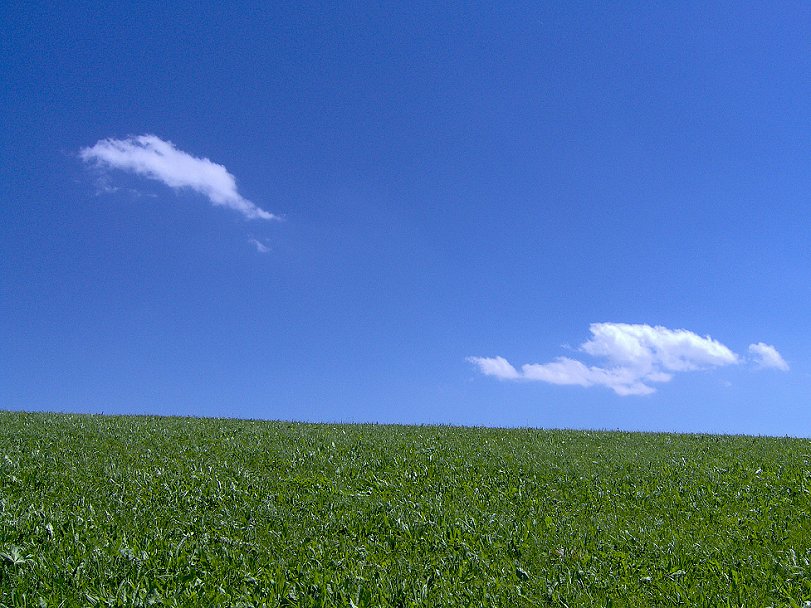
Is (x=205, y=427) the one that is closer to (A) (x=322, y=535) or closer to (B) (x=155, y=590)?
(A) (x=322, y=535)

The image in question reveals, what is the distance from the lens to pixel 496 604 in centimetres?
852

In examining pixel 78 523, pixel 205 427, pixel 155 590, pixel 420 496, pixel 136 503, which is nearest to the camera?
pixel 155 590

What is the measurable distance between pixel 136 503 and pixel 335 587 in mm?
4614

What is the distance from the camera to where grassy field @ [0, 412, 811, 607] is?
8.59m

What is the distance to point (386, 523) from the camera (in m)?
11.0

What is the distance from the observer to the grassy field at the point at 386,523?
8.59m

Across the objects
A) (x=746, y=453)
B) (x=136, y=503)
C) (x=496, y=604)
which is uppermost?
(x=746, y=453)

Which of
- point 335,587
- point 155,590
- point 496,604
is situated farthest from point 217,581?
point 496,604

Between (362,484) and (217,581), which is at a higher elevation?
(362,484)

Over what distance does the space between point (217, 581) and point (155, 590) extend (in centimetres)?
85

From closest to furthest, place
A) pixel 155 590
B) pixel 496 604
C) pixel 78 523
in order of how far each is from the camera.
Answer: pixel 155 590
pixel 496 604
pixel 78 523

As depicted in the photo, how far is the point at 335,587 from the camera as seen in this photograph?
28.1 ft

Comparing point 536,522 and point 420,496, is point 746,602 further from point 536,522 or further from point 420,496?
point 420,496

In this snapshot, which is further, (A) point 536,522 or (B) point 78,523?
(A) point 536,522
